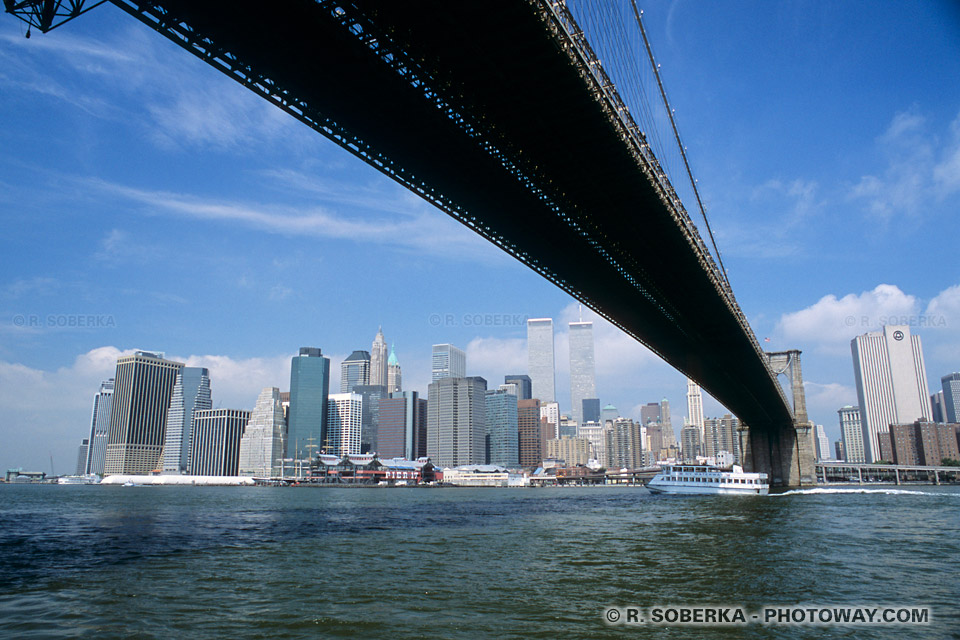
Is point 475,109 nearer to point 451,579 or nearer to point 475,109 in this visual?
point 475,109

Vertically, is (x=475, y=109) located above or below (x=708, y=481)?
above

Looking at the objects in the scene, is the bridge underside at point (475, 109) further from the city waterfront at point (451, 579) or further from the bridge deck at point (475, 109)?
the city waterfront at point (451, 579)

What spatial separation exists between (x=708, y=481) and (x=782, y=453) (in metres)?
15.6

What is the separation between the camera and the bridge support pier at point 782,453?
81.9m

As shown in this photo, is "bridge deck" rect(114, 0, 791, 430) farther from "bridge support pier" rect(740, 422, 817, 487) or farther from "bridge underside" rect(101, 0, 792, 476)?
"bridge support pier" rect(740, 422, 817, 487)

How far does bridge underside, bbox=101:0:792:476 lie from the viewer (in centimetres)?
1625

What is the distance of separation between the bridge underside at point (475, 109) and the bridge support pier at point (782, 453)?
58.1 metres

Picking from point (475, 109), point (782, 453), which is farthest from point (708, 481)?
point (475, 109)

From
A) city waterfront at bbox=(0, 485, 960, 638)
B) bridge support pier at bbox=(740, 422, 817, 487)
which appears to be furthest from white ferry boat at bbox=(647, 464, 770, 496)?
city waterfront at bbox=(0, 485, 960, 638)

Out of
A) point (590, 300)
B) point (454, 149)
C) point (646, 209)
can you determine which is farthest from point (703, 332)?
point (454, 149)

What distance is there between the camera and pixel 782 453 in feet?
279

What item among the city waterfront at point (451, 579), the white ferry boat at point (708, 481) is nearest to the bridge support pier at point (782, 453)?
the white ferry boat at point (708, 481)

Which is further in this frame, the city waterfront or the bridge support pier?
the bridge support pier

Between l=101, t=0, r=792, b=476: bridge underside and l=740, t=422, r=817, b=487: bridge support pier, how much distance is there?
5808 cm
